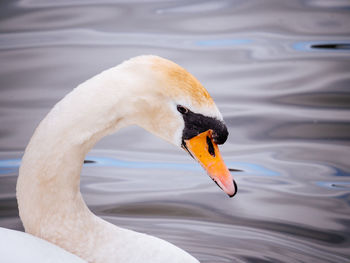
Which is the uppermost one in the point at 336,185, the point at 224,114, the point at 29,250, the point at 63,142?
the point at 63,142

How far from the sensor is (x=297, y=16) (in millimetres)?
4387

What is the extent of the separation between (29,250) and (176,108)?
511 millimetres

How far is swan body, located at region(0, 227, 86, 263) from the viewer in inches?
60.4

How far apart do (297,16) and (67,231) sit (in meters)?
3.04

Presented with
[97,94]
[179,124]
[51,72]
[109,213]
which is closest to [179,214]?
[109,213]

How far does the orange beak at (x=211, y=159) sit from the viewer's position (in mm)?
1753

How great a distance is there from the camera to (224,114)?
339 centimetres

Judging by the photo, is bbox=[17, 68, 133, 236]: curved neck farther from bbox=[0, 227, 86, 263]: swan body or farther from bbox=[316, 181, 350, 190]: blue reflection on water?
bbox=[316, 181, 350, 190]: blue reflection on water

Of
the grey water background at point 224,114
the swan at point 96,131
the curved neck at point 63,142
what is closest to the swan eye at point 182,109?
the swan at point 96,131

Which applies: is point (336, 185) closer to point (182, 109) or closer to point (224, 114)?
point (224, 114)

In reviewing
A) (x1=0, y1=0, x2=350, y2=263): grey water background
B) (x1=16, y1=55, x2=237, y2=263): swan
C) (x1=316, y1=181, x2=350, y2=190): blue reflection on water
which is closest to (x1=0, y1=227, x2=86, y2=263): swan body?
(x1=16, y1=55, x2=237, y2=263): swan

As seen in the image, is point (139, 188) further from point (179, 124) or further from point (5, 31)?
point (5, 31)

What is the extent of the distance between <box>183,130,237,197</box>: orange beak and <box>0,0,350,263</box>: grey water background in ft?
1.75

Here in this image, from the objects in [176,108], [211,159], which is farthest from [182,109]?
[211,159]
